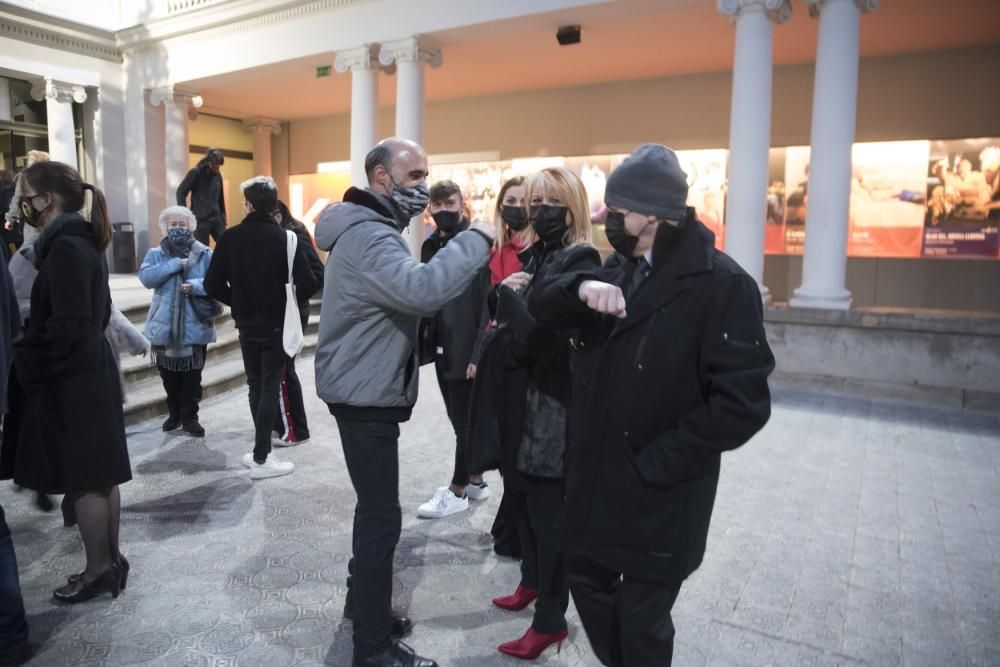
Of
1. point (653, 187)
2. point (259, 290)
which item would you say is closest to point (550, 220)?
point (653, 187)

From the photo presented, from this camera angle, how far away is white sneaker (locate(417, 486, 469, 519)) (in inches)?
154

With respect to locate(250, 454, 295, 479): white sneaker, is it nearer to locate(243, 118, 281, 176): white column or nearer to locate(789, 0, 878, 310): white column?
locate(789, 0, 878, 310): white column

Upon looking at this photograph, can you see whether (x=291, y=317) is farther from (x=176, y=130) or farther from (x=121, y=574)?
(x=176, y=130)

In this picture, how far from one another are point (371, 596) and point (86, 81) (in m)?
14.0

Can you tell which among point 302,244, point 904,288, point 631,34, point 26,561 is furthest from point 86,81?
point 904,288

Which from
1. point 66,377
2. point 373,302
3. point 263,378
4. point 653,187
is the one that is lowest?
point 263,378

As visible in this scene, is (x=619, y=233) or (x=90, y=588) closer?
(x=619, y=233)

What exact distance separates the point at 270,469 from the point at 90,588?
1.66 m

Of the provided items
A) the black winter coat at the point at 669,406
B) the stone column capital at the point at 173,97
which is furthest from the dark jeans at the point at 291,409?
the stone column capital at the point at 173,97

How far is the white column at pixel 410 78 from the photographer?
9.54 meters

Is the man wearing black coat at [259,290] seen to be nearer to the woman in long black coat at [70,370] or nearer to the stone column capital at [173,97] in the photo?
the woman in long black coat at [70,370]

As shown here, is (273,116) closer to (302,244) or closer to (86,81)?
(86,81)

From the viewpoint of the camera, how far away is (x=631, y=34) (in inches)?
358

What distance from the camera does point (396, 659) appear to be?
7.94 ft
